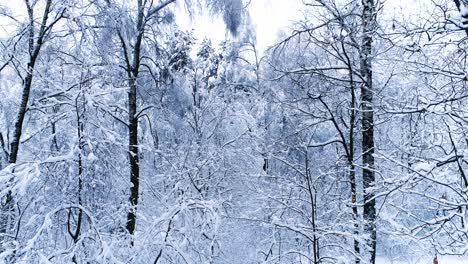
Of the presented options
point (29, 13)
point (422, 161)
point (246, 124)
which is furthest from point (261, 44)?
point (422, 161)

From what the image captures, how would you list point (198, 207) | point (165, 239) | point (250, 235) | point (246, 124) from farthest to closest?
point (246, 124)
point (250, 235)
point (198, 207)
point (165, 239)

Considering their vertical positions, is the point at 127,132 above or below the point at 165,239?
above

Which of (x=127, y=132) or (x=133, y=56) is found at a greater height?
(x=133, y=56)

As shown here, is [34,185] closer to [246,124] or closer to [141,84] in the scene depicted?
[141,84]

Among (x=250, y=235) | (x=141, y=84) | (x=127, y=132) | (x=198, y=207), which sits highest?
(x=141, y=84)

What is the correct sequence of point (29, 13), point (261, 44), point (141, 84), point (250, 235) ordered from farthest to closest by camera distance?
point (261, 44) → point (250, 235) → point (141, 84) → point (29, 13)

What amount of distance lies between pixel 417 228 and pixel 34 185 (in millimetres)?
4398

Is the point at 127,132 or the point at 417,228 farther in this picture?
the point at 127,132

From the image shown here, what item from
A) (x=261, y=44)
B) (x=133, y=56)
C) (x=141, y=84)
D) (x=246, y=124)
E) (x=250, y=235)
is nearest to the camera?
(x=133, y=56)

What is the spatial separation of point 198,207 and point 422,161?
2866 millimetres

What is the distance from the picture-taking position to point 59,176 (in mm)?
4559

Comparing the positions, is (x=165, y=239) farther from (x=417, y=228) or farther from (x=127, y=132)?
(x=127, y=132)

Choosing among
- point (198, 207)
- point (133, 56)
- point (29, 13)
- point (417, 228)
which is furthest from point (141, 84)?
point (417, 228)

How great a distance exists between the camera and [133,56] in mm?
7984
